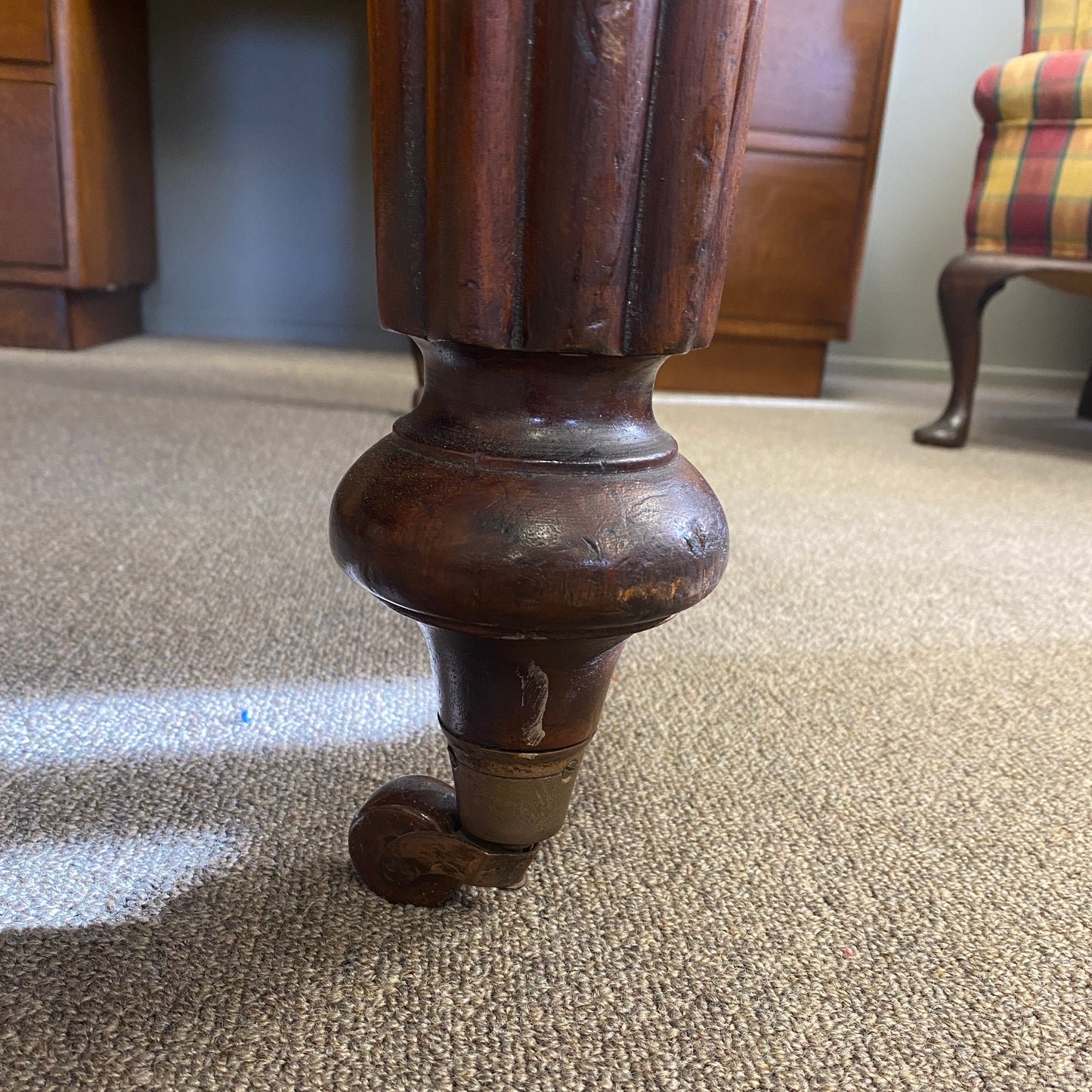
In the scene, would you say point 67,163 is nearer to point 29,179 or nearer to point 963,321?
point 29,179

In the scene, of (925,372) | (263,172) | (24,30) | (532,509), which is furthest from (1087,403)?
(24,30)

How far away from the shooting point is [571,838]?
42 cm

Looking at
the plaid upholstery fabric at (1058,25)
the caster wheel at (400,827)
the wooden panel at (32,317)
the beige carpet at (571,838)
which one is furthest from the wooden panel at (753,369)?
the caster wheel at (400,827)

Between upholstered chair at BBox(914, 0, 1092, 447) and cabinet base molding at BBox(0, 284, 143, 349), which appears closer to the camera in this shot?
upholstered chair at BBox(914, 0, 1092, 447)

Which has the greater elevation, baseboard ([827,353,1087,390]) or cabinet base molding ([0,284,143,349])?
cabinet base molding ([0,284,143,349])

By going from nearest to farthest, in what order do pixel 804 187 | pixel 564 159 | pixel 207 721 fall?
pixel 564 159, pixel 207 721, pixel 804 187

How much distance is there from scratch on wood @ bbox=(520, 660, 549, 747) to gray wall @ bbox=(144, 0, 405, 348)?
1876mm

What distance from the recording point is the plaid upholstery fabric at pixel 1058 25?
130 centimetres

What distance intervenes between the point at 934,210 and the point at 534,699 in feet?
6.92

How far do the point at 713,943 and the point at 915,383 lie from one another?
79.1 inches

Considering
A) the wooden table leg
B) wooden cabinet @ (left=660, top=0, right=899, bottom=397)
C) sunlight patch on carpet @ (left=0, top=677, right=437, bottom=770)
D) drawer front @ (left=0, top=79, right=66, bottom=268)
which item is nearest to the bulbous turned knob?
the wooden table leg

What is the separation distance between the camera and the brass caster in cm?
35

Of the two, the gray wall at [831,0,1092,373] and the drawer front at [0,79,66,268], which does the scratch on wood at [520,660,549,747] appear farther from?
the gray wall at [831,0,1092,373]

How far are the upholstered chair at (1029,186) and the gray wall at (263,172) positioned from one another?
120cm
